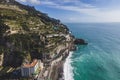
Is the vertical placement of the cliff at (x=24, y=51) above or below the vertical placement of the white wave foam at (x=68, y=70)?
above

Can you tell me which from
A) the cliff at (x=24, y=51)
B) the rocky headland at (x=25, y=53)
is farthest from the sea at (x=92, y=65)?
the cliff at (x=24, y=51)

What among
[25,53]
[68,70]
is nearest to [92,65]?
[68,70]

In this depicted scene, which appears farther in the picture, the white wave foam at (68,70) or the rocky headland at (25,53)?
the white wave foam at (68,70)

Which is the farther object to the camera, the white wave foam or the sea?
the sea

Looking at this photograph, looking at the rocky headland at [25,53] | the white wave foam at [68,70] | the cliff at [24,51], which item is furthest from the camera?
the white wave foam at [68,70]

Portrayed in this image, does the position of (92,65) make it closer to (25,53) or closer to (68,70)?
(68,70)

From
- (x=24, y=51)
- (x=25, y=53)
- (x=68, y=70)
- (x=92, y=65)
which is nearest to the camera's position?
(x=25, y=53)

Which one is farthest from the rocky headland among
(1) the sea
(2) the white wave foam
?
(1) the sea

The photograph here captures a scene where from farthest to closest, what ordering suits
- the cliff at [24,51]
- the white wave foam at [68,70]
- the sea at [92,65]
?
the sea at [92,65]
the white wave foam at [68,70]
the cliff at [24,51]

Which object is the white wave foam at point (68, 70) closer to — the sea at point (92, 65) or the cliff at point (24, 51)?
the sea at point (92, 65)

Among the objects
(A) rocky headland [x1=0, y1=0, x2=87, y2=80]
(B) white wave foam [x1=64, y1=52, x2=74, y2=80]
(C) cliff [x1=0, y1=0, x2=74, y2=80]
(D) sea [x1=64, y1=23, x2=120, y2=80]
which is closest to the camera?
(A) rocky headland [x1=0, y1=0, x2=87, y2=80]

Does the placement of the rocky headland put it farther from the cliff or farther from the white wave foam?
the white wave foam

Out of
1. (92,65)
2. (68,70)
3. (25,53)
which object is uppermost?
(25,53)
